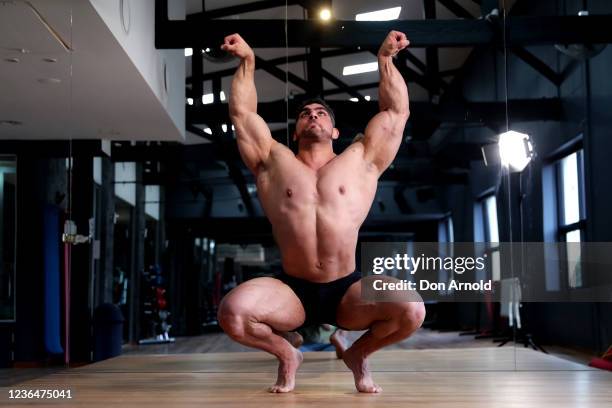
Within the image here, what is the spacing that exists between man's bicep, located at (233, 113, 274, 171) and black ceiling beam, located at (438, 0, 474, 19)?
195cm

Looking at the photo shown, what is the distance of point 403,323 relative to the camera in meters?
2.37

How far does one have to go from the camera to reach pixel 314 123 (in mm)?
2578

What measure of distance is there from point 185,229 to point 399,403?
2.04 m

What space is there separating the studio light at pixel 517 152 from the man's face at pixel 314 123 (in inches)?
71.0

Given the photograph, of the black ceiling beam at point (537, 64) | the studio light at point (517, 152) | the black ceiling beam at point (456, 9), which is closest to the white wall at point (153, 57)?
the black ceiling beam at point (456, 9)

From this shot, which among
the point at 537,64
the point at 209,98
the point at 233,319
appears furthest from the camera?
the point at 537,64

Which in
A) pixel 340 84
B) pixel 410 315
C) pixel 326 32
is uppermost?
pixel 326 32

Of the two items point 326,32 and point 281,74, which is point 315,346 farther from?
point 326,32

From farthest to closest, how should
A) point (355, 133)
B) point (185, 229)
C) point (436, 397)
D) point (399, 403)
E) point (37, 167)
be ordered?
point (37, 167) → point (185, 229) → point (355, 133) → point (436, 397) → point (399, 403)

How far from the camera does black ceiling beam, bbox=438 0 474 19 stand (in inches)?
164

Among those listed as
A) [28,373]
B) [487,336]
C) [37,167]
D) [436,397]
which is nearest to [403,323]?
[436,397]

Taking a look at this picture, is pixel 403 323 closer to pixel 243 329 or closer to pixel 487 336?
pixel 243 329

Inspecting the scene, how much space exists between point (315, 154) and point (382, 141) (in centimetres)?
24

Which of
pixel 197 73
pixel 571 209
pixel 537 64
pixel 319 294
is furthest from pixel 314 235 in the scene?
pixel 537 64
